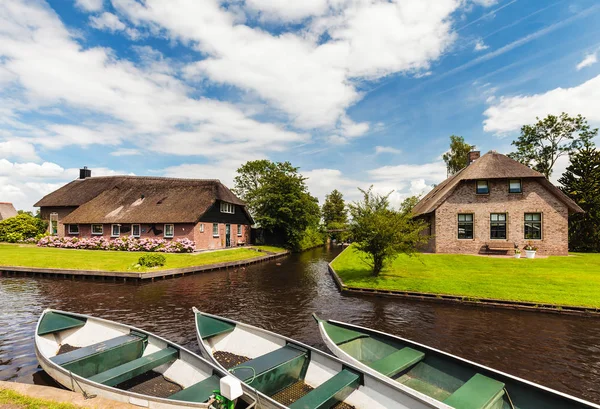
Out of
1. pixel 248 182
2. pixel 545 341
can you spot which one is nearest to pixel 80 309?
pixel 545 341

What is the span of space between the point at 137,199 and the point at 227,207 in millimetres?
10330

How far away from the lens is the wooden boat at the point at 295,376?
501 centimetres

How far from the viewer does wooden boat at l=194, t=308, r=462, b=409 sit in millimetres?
5013

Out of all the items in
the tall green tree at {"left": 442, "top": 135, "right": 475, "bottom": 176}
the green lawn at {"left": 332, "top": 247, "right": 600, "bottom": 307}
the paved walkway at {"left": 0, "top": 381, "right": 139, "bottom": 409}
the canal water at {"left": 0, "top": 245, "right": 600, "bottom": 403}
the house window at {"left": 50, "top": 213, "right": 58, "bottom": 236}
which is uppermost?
the tall green tree at {"left": 442, "top": 135, "right": 475, "bottom": 176}

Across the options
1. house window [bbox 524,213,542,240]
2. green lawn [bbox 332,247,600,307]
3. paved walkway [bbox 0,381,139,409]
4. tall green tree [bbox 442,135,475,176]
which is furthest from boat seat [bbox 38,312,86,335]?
tall green tree [bbox 442,135,475,176]

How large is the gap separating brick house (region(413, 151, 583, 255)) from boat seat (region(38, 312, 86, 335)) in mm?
25387

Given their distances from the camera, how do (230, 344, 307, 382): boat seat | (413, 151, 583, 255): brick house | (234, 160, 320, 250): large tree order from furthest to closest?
(234, 160, 320, 250): large tree
(413, 151, 583, 255): brick house
(230, 344, 307, 382): boat seat

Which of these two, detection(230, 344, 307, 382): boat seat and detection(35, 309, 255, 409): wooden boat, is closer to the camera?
detection(35, 309, 255, 409): wooden boat

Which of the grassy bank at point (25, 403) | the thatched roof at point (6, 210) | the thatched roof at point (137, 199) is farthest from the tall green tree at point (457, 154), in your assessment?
the thatched roof at point (6, 210)

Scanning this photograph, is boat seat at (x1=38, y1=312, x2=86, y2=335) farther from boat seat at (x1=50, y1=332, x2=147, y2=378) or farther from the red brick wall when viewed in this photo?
the red brick wall

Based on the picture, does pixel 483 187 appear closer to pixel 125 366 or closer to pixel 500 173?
pixel 500 173

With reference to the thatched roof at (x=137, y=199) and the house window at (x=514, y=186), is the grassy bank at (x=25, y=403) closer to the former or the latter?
the thatched roof at (x=137, y=199)

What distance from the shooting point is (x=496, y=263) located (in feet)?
69.6

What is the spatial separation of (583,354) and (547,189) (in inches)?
811
